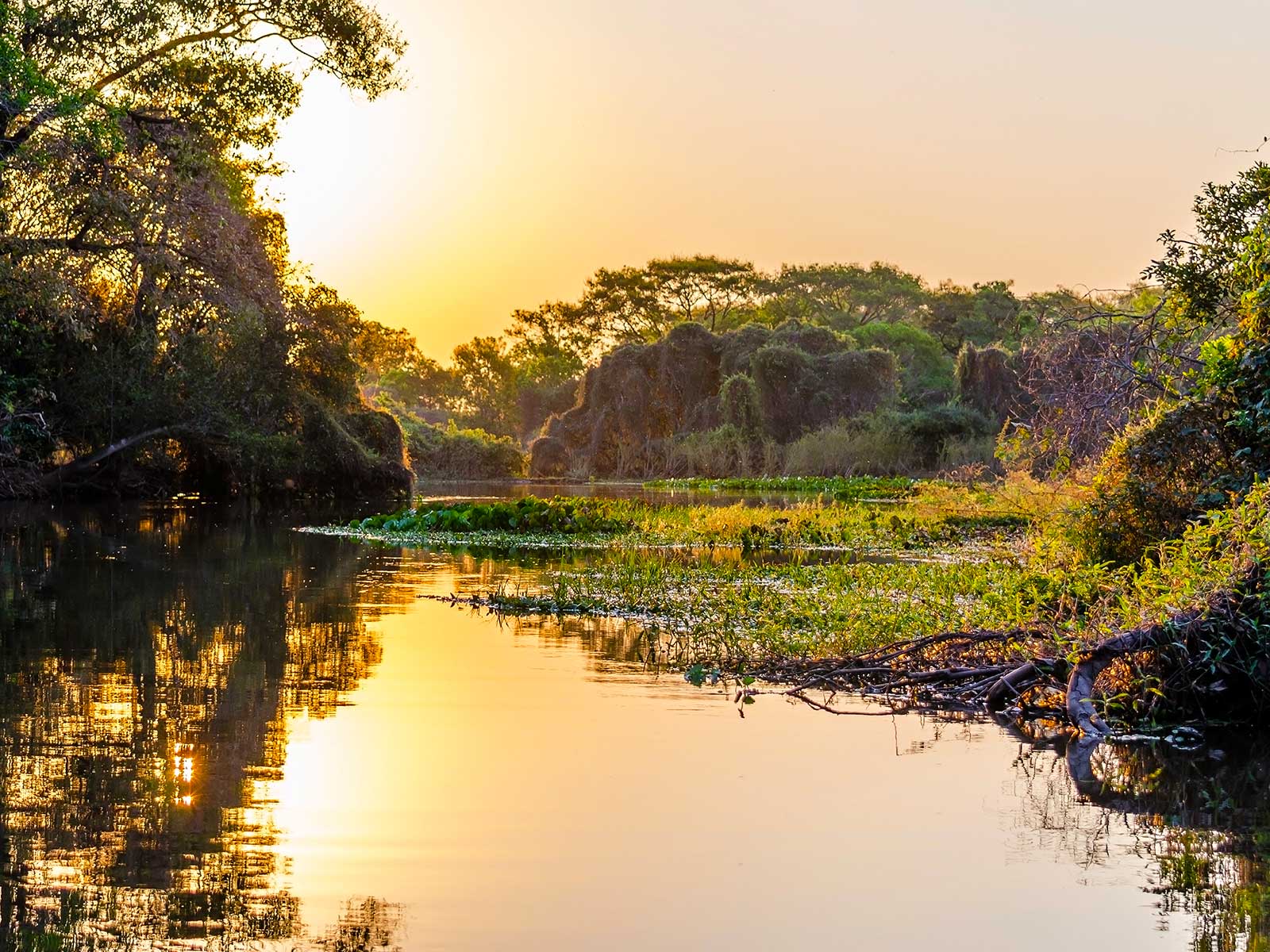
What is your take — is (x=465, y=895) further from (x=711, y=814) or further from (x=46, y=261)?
(x=46, y=261)

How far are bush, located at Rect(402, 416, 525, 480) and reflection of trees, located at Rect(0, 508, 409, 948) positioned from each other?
47.9 meters

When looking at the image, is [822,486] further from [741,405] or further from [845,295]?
[845,295]

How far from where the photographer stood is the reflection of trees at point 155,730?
499 centimetres

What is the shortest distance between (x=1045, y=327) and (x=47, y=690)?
8.22 metres

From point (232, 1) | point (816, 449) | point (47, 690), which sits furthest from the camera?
point (816, 449)

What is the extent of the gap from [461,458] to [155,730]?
58.8 meters

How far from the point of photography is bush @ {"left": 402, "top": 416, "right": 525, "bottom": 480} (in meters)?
66.1

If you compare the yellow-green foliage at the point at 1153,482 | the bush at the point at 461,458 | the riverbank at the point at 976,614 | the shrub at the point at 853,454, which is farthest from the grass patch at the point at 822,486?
the yellow-green foliage at the point at 1153,482

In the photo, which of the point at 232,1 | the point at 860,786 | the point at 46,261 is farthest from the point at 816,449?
the point at 860,786

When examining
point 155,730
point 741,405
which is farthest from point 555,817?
point 741,405

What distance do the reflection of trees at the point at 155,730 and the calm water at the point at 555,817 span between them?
0.08ft

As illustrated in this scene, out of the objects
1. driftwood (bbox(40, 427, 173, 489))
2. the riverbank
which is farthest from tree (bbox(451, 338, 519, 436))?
the riverbank

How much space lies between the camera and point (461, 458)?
66438mm

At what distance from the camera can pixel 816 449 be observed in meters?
53.5
